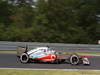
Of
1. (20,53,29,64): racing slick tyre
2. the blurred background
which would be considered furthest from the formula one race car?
the blurred background

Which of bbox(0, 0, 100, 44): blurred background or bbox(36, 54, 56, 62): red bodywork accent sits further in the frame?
bbox(0, 0, 100, 44): blurred background

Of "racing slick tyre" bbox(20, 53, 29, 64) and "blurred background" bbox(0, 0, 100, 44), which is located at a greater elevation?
"blurred background" bbox(0, 0, 100, 44)

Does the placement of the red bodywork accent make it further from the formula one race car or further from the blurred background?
the blurred background

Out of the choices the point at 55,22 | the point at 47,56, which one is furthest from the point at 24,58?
the point at 55,22

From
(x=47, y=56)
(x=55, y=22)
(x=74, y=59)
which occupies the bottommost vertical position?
(x=74, y=59)

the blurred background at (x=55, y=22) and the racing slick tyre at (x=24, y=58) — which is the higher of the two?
the blurred background at (x=55, y=22)

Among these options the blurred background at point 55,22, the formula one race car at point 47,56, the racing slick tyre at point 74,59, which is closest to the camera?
the formula one race car at point 47,56

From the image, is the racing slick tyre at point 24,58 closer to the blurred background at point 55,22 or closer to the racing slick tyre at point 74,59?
the racing slick tyre at point 74,59

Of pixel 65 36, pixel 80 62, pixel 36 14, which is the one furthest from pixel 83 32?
pixel 80 62

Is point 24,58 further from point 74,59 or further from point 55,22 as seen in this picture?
point 55,22

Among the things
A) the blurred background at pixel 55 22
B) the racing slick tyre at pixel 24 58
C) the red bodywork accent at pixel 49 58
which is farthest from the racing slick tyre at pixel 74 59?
the blurred background at pixel 55 22

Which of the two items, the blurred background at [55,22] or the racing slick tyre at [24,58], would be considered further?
the blurred background at [55,22]

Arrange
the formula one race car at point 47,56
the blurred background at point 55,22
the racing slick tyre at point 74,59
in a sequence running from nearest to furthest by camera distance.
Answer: the formula one race car at point 47,56, the racing slick tyre at point 74,59, the blurred background at point 55,22

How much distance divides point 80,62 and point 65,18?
11867 millimetres
